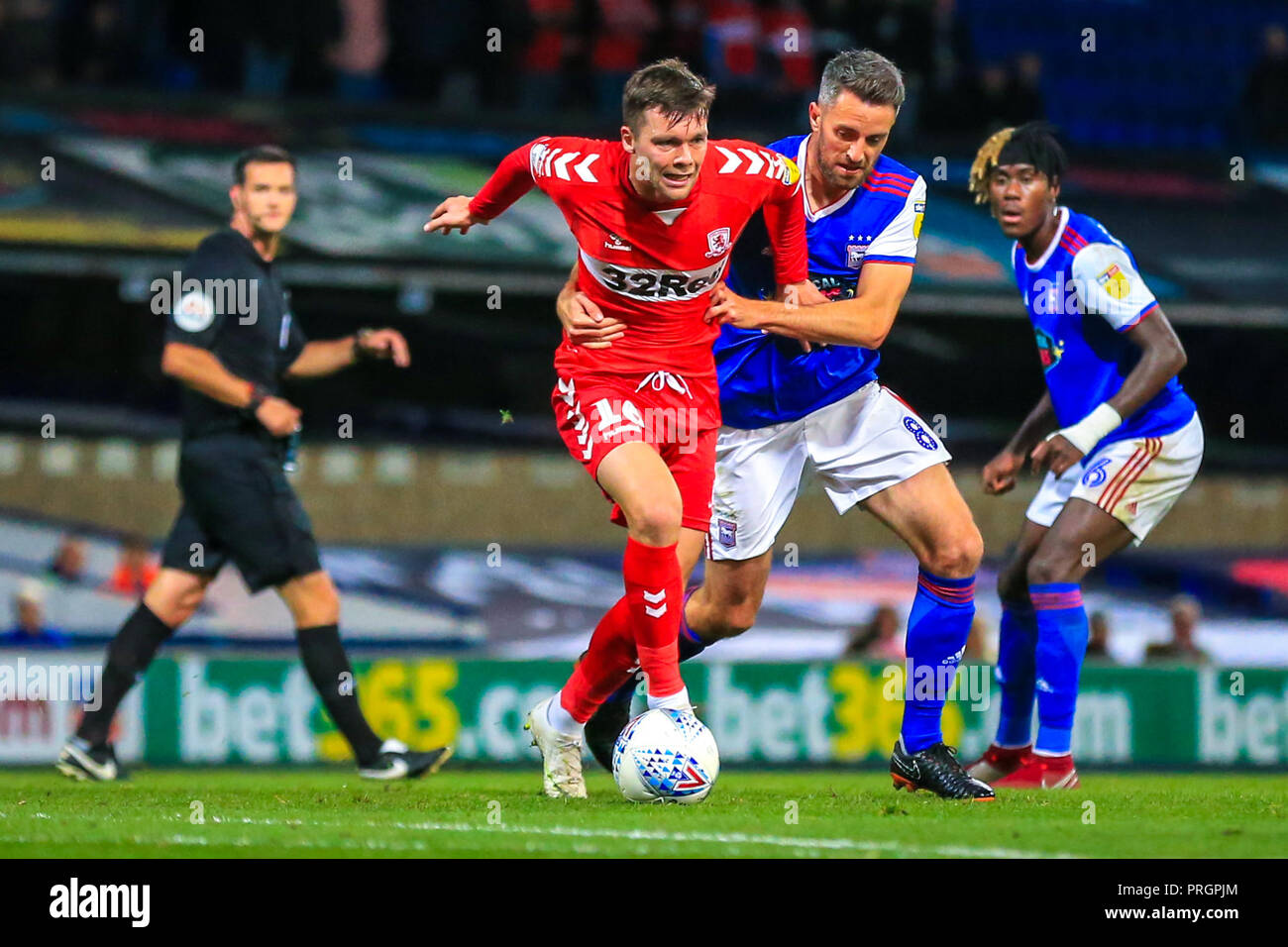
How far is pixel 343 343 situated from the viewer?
6.84 metres

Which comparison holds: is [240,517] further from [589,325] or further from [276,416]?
[589,325]

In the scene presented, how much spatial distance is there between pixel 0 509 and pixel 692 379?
976 cm

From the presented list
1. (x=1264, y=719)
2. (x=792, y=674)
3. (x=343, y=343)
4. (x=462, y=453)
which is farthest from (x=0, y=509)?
(x=1264, y=719)

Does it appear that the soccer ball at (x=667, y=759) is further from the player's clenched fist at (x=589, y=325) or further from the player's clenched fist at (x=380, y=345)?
the player's clenched fist at (x=380, y=345)

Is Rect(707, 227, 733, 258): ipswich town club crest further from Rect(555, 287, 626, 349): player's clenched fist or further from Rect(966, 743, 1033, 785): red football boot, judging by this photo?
Rect(966, 743, 1033, 785): red football boot

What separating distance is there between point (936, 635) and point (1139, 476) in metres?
1.19

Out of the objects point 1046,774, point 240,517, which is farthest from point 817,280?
point 240,517

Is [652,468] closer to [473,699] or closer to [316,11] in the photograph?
[473,699]

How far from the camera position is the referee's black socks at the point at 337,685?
6.48 m

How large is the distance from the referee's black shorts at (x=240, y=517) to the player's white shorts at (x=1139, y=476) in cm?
279

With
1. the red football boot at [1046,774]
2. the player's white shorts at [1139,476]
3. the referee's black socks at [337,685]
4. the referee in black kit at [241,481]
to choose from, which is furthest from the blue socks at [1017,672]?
the referee's black socks at [337,685]

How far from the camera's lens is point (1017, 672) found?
654 cm

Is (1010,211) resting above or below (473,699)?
above

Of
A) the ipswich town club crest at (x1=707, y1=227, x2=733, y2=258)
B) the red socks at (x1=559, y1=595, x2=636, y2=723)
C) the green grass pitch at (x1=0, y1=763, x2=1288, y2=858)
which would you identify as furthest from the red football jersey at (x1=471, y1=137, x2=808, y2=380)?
the green grass pitch at (x1=0, y1=763, x2=1288, y2=858)
